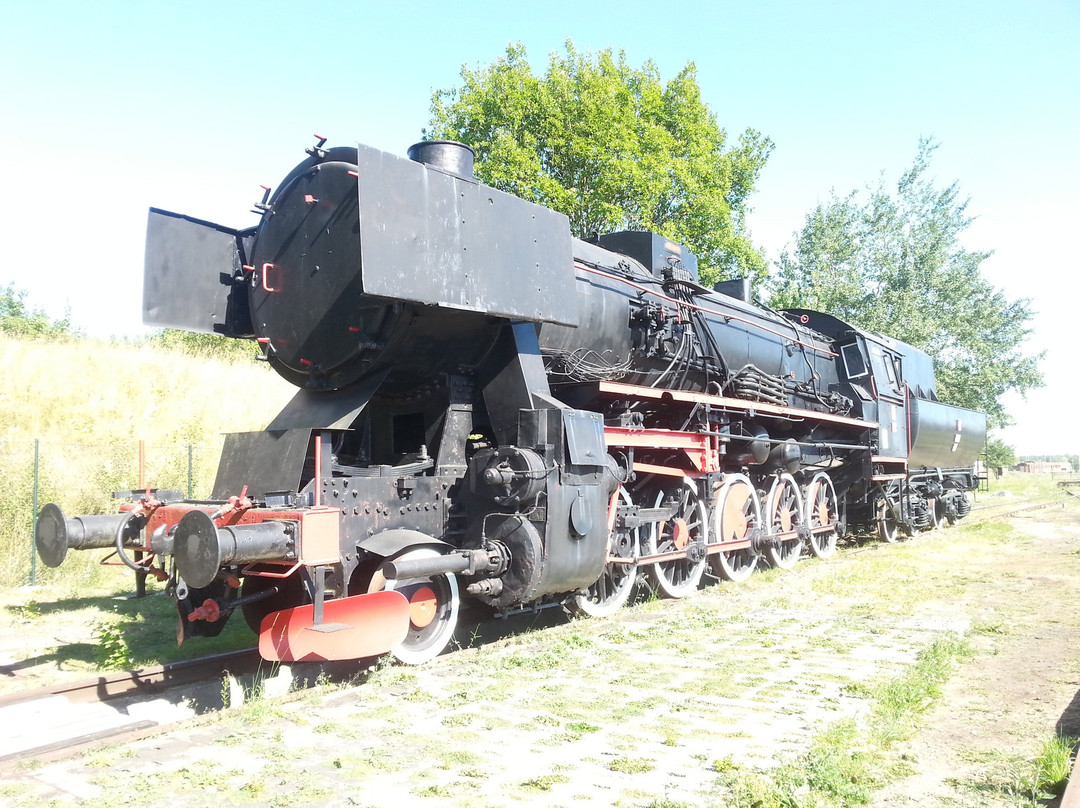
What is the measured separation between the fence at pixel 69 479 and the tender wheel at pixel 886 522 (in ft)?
37.1

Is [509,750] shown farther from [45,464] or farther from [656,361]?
[45,464]

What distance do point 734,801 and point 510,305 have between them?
11.6ft

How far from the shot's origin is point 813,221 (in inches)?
1161

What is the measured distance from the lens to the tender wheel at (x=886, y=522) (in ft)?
46.6

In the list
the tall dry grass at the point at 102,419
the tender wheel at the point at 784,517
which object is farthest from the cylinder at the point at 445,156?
the tall dry grass at the point at 102,419

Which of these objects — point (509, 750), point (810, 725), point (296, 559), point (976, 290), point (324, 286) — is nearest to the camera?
point (509, 750)

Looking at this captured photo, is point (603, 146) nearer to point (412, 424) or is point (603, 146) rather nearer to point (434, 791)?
point (412, 424)

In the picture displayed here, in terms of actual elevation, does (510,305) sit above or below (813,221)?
below

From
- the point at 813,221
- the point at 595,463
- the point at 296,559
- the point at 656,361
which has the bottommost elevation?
the point at 296,559

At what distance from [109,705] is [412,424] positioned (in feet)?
9.19

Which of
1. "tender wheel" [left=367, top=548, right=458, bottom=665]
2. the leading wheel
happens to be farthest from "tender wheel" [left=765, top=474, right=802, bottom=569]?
the leading wheel

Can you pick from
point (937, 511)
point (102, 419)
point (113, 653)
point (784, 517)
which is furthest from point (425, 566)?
point (937, 511)

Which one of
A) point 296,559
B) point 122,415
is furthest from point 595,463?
point 122,415

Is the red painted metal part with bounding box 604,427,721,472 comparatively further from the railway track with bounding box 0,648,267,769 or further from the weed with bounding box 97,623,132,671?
the weed with bounding box 97,623,132,671
